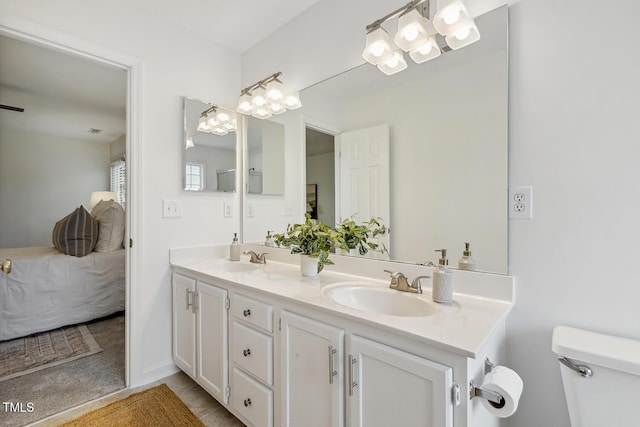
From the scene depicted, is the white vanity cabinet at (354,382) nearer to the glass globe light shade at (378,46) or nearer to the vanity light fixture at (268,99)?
the glass globe light shade at (378,46)

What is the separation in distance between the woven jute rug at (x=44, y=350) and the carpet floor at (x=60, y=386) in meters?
0.11

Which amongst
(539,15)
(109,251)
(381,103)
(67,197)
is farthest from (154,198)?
(67,197)

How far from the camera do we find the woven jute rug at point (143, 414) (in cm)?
151

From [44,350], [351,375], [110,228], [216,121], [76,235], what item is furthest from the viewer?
[110,228]

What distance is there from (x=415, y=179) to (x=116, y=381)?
7.25 feet

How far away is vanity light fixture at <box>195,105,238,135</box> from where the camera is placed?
84.0 inches

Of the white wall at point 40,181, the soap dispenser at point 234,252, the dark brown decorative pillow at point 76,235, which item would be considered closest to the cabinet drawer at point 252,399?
the soap dispenser at point 234,252

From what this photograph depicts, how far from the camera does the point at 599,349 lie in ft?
2.84

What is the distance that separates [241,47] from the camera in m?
2.28

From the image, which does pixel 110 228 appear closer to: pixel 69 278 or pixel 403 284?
pixel 69 278

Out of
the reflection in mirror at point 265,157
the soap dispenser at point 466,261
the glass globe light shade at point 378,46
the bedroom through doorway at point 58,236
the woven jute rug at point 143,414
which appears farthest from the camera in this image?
the reflection in mirror at point 265,157

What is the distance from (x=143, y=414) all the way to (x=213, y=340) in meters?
0.53

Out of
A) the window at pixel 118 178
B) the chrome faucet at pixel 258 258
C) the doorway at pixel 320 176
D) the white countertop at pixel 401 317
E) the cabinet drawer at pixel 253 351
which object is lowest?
the cabinet drawer at pixel 253 351

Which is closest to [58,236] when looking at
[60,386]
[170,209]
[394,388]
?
[60,386]
